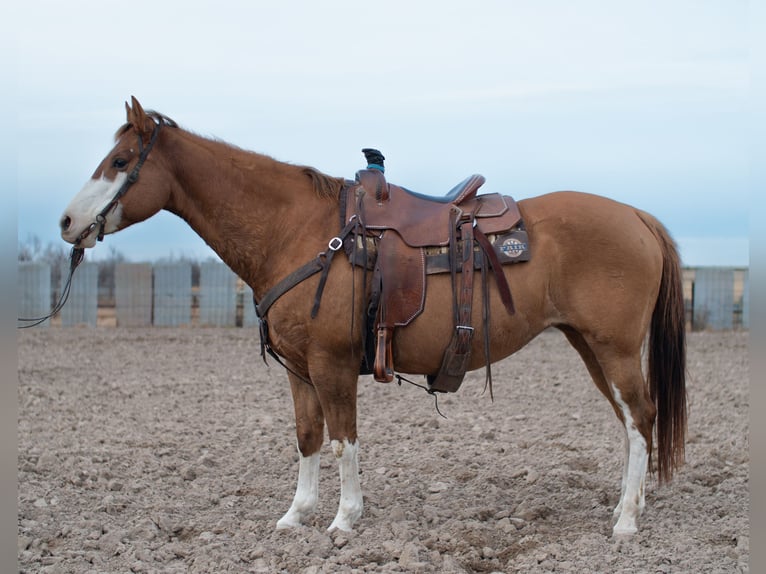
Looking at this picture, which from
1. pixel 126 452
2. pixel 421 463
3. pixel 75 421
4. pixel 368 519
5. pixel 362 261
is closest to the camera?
pixel 362 261

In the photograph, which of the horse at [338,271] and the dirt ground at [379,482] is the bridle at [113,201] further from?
the dirt ground at [379,482]

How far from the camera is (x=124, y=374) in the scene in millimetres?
10281

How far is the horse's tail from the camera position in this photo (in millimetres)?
4629

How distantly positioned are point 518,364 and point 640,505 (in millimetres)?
6687

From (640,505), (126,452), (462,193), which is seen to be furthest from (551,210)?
(126,452)

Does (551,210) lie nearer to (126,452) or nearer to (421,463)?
(421,463)

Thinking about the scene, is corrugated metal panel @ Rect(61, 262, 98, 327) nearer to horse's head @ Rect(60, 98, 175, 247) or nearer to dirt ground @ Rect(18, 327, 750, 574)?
dirt ground @ Rect(18, 327, 750, 574)

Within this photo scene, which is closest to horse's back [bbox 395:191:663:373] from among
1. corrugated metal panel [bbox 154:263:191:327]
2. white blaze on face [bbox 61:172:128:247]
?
white blaze on face [bbox 61:172:128:247]

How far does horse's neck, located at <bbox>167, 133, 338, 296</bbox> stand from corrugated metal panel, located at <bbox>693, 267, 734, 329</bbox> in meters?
13.9

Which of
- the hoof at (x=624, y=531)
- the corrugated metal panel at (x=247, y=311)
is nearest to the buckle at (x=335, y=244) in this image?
the hoof at (x=624, y=531)

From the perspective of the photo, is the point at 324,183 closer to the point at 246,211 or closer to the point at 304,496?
the point at 246,211

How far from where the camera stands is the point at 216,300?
1639 cm

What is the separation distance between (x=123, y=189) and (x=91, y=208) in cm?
20

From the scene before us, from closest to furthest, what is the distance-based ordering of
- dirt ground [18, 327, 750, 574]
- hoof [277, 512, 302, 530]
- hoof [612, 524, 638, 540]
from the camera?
dirt ground [18, 327, 750, 574], hoof [612, 524, 638, 540], hoof [277, 512, 302, 530]
